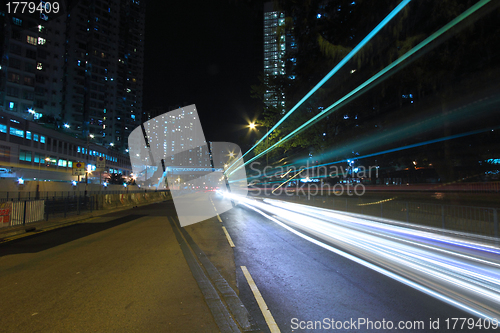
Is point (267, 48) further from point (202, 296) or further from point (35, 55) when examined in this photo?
point (35, 55)

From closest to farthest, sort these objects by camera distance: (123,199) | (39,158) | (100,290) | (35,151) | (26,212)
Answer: (100,290) → (26,212) → (123,199) → (35,151) → (39,158)

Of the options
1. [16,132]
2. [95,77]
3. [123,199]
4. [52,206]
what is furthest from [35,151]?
[95,77]

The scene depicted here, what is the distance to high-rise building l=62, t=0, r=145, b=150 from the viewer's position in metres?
84.8

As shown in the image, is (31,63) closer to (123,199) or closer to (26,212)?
(123,199)

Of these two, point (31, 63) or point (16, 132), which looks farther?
point (31, 63)

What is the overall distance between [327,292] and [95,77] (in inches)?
4125

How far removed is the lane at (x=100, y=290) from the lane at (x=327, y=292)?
1.12 metres

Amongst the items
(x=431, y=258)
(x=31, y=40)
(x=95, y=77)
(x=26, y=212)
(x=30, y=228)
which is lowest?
(x=30, y=228)

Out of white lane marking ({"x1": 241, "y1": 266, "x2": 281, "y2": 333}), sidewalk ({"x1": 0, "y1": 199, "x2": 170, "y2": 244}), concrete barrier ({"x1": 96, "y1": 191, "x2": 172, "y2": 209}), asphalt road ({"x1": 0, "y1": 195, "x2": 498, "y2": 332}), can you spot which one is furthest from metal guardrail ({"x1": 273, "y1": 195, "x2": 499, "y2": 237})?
concrete barrier ({"x1": 96, "y1": 191, "x2": 172, "y2": 209})

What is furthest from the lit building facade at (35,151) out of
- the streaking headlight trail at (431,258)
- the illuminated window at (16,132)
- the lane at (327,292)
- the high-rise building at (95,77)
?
the lane at (327,292)

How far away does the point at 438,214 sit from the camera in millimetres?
11859

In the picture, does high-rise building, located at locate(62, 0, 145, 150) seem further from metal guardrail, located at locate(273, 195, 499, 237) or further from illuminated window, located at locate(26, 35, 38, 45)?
metal guardrail, located at locate(273, 195, 499, 237)

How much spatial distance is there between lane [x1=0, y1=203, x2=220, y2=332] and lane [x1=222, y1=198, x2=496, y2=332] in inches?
44.3

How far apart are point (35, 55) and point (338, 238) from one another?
268 feet
